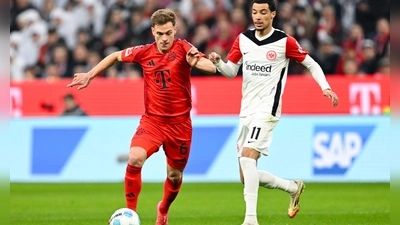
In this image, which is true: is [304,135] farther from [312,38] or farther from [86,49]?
[86,49]

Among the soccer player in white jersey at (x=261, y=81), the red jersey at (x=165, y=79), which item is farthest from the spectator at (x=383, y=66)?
the red jersey at (x=165, y=79)

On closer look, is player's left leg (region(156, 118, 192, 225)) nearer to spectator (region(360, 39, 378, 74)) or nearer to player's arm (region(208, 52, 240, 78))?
player's arm (region(208, 52, 240, 78))

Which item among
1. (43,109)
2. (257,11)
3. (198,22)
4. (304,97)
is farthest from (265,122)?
(198,22)

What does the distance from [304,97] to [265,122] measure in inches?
314

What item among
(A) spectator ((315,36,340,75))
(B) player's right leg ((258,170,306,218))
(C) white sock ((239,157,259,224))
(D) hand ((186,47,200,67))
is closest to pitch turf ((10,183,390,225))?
(B) player's right leg ((258,170,306,218))

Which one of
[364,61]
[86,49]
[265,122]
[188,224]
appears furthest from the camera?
[86,49]

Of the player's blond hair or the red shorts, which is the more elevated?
the player's blond hair

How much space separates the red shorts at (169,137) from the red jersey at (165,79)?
0.25 feet

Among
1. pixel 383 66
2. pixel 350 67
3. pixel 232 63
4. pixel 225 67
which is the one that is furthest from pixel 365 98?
pixel 225 67

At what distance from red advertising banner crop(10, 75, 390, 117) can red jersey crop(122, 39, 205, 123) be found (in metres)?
7.79

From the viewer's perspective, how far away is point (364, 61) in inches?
696

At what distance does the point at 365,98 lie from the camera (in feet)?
53.2

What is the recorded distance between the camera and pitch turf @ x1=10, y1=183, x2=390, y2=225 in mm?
9703

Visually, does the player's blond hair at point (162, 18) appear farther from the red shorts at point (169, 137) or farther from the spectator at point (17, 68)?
the spectator at point (17, 68)
